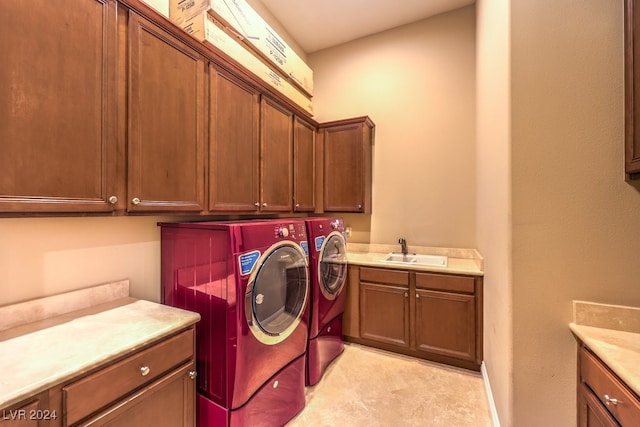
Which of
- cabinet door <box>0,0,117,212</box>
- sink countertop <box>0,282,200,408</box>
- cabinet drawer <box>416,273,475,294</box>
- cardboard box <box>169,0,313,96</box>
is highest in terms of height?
cardboard box <box>169,0,313,96</box>

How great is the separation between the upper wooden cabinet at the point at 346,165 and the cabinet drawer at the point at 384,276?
66 cm

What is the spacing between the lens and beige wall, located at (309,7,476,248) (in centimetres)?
267

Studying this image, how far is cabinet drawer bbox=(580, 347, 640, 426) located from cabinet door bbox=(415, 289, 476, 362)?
107 cm

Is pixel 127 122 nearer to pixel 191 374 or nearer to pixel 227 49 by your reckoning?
pixel 227 49

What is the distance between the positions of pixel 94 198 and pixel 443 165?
9.25 feet

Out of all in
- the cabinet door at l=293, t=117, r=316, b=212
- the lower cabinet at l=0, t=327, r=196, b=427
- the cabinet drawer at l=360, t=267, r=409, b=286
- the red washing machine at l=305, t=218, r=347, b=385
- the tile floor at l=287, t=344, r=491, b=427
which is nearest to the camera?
the lower cabinet at l=0, t=327, r=196, b=427

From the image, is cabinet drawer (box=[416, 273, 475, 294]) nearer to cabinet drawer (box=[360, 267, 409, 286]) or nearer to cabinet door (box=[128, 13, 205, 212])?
cabinet drawer (box=[360, 267, 409, 286])

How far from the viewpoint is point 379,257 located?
9.27 feet

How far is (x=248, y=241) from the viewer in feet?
4.48

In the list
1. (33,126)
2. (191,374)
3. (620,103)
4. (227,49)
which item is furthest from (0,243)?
(620,103)

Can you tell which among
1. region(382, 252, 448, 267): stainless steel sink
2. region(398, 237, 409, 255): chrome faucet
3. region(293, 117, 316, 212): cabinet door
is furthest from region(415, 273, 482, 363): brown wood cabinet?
region(293, 117, 316, 212): cabinet door

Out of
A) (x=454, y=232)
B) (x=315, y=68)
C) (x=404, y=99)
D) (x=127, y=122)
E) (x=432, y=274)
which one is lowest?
(x=432, y=274)

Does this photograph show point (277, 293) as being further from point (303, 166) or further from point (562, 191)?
point (562, 191)

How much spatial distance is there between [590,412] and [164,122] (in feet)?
7.51
